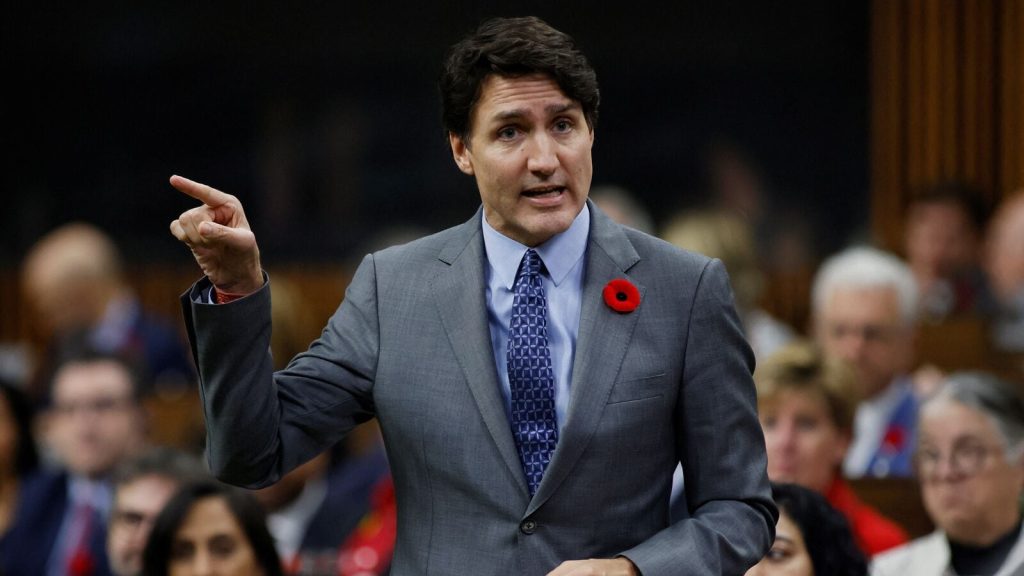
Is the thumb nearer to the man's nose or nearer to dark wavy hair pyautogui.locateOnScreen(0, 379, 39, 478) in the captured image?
the man's nose

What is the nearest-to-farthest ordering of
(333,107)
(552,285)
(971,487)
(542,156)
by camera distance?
1. (542,156)
2. (552,285)
3. (971,487)
4. (333,107)

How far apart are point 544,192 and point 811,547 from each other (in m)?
1.33

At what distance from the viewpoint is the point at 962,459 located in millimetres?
3895

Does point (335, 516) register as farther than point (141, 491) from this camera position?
Yes

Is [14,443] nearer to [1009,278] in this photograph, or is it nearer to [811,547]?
[811,547]

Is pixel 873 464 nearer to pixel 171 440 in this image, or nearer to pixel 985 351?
pixel 985 351

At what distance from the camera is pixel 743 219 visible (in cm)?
973

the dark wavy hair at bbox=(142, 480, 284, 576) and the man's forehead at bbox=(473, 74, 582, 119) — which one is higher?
the man's forehead at bbox=(473, 74, 582, 119)

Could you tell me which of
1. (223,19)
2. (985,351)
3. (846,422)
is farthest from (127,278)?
(846,422)

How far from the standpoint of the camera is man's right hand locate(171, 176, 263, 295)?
7.04 feet

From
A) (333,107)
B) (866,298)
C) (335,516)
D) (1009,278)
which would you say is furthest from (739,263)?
(333,107)

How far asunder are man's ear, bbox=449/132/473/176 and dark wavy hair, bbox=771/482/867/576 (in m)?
1.21

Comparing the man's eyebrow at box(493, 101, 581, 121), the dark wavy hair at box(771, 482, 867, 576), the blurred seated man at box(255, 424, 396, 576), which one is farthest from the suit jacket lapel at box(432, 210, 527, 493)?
the blurred seated man at box(255, 424, 396, 576)

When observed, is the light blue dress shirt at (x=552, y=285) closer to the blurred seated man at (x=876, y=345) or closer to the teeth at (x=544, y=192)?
the teeth at (x=544, y=192)
